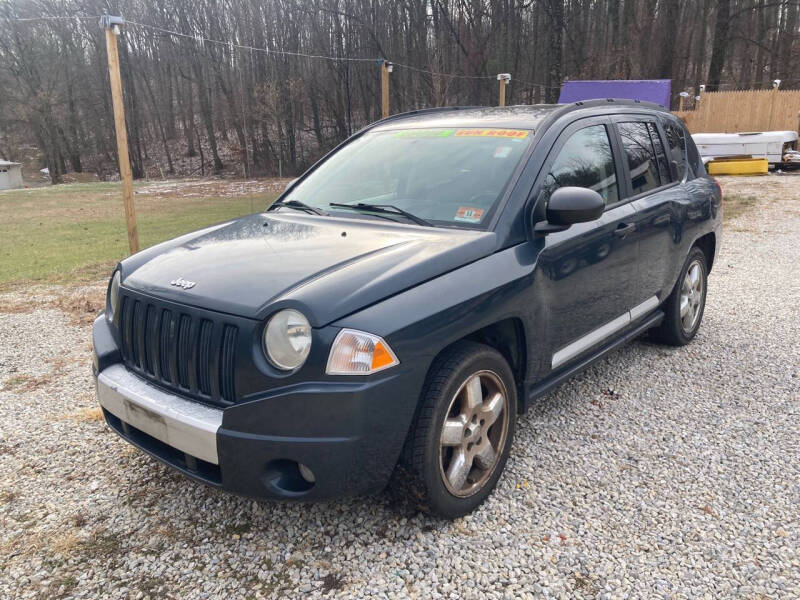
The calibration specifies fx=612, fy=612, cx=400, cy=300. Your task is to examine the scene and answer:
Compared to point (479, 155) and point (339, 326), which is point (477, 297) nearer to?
point (339, 326)

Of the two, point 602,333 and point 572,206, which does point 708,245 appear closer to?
point 602,333

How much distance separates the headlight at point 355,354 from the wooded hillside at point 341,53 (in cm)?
3464

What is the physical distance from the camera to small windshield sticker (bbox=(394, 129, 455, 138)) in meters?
3.75

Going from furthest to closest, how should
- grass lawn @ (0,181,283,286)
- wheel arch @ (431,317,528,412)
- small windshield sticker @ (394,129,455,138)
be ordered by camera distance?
grass lawn @ (0,181,283,286) → small windshield sticker @ (394,129,455,138) → wheel arch @ (431,317,528,412)

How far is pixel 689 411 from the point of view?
3.92m

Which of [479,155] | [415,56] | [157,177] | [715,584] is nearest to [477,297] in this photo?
[479,155]

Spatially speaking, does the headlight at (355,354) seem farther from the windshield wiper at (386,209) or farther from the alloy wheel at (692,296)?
the alloy wheel at (692,296)

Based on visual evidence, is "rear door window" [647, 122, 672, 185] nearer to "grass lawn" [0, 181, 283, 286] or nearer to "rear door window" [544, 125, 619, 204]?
"rear door window" [544, 125, 619, 204]

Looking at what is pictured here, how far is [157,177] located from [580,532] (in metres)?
50.8

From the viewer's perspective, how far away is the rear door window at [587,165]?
339 cm

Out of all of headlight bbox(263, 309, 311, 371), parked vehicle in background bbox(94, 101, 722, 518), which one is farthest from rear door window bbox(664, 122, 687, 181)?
headlight bbox(263, 309, 311, 371)

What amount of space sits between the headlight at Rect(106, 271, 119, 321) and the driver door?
2082 mm

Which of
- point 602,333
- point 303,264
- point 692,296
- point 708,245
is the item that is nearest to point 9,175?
point 708,245

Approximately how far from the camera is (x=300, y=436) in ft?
7.43
